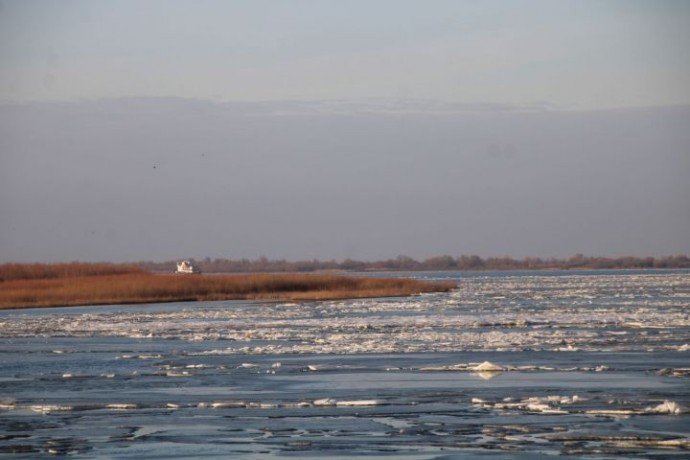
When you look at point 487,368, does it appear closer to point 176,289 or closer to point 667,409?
point 667,409

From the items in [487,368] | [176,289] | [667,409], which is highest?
[176,289]

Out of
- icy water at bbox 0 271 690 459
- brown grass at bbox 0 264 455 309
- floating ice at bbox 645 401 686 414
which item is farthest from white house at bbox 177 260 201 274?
floating ice at bbox 645 401 686 414

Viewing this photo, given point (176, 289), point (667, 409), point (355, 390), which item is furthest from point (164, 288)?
point (667, 409)

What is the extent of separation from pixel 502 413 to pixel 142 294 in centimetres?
4316

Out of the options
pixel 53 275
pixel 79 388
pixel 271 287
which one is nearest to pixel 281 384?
pixel 79 388

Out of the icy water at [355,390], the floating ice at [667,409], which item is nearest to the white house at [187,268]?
the icy water at [355,390]

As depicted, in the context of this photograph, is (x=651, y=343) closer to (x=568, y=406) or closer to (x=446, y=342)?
(x=446, y=342)

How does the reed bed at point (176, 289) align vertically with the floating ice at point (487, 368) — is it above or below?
above

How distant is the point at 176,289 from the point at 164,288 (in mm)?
681

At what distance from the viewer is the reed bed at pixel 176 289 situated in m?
53.7

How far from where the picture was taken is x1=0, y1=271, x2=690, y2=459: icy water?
12.0m

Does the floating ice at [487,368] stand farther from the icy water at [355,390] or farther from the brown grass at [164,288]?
the brown grass at [164,288]

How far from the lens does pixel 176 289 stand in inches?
2238

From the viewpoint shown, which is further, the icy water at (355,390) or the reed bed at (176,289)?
the reed bed at (176,289)
